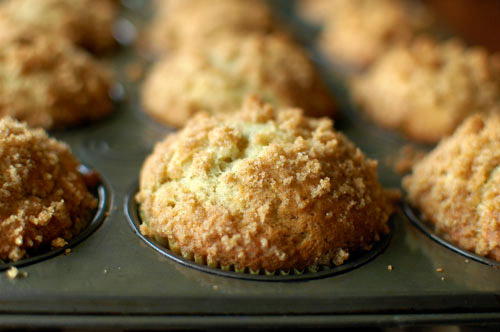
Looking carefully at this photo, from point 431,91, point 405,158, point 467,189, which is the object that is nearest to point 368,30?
point 431,91

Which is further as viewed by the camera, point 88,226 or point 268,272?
point 88,226

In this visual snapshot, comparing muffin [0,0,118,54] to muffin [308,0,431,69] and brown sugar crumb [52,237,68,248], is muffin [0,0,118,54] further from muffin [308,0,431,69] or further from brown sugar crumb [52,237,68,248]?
brown sugar crumb [52,237,68,248]

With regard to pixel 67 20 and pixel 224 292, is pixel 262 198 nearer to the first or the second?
pixel 224 292

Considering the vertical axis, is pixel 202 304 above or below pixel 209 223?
below

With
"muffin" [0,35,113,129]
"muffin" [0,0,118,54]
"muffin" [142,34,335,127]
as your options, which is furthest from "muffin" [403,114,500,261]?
"muffin" [0,0,118,54]

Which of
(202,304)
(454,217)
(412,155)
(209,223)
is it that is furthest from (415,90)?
(202,304)

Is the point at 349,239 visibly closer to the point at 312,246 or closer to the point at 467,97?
the point at 312,246
